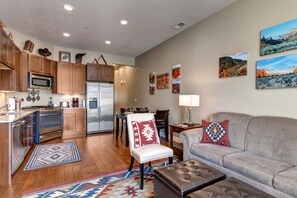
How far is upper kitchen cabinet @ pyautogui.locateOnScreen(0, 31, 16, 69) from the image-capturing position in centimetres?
280

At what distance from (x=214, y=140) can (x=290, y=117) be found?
1.07m

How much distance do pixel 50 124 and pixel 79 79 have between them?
5.41ft

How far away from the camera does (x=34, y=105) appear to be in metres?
4.81

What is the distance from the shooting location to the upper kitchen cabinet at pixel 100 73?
5.52m

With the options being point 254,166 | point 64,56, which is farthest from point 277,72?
point 64,56

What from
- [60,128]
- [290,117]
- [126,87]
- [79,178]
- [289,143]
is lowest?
[79,178]

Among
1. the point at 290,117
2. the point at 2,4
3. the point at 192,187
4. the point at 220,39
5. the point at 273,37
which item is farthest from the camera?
the point at 220,39

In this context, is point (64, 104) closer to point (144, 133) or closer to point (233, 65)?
point (144, 133)

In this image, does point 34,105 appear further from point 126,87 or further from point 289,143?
point 289,143

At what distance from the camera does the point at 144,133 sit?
268cm

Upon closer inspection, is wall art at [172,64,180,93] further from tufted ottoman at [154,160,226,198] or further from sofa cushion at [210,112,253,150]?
tufted ottoman at [154,160,226,198]

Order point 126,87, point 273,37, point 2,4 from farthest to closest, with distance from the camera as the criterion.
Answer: point 126,87, point 2,4, point 273,37

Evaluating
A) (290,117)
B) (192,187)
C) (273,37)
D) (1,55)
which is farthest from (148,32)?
(192,187)

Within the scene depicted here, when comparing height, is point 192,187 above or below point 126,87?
below
